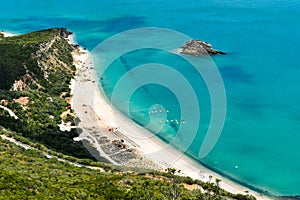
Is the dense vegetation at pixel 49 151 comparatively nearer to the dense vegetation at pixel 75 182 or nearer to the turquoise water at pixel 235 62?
the dense vegetation at pixel 75 182

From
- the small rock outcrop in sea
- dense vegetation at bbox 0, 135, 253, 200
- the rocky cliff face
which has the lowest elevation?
dense vegetation at bbox 0, 135, 253, 200

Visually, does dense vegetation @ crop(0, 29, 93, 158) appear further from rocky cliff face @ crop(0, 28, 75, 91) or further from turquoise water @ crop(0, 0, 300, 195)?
turquoise water @ crop(0, 0, 300, 195)

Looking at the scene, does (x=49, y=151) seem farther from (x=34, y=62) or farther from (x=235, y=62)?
(x=235, y=62)

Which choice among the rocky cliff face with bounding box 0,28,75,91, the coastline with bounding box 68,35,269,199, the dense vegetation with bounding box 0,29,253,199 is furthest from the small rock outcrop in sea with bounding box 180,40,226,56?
the dense vegetation with bounding box 0,29,253,199

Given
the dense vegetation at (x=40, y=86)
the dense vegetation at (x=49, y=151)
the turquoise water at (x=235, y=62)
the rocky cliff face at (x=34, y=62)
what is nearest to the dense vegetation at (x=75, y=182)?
the dense vegetation at (x=49, y=151)

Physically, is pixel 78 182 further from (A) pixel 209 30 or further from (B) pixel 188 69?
(A) pixel 209 30

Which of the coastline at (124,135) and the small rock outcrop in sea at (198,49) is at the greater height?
the small rock outcrop in sea at (198,49)
